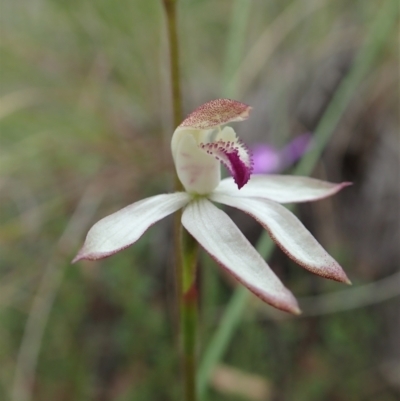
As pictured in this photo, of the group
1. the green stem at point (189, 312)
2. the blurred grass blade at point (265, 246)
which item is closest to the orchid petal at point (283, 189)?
the green stem at point (189, 312)

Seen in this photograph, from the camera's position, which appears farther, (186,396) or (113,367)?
(113,367)

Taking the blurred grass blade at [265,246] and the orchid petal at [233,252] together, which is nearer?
the orchid petal at [233,252]

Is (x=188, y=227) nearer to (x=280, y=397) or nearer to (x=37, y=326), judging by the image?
(x=37, y=326)

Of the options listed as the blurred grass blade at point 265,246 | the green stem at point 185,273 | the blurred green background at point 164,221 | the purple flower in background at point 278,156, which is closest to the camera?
the green stem at point 185,273

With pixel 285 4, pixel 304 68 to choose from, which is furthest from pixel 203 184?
pixel 285 4

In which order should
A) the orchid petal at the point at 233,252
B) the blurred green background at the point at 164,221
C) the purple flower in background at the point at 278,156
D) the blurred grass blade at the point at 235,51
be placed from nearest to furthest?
the orchid petal at the point at 233,252 < the blurred grass blade at the point at 235,51 < the purple flower in background at the point at 278,156 < the blurred green background at the point at 164,221

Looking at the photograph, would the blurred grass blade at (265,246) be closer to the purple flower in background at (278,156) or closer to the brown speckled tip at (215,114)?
the purple flower in background at (278,156)

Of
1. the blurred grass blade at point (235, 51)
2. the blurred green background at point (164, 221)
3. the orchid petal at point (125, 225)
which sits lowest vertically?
the blurred green background at point (164, 221)
